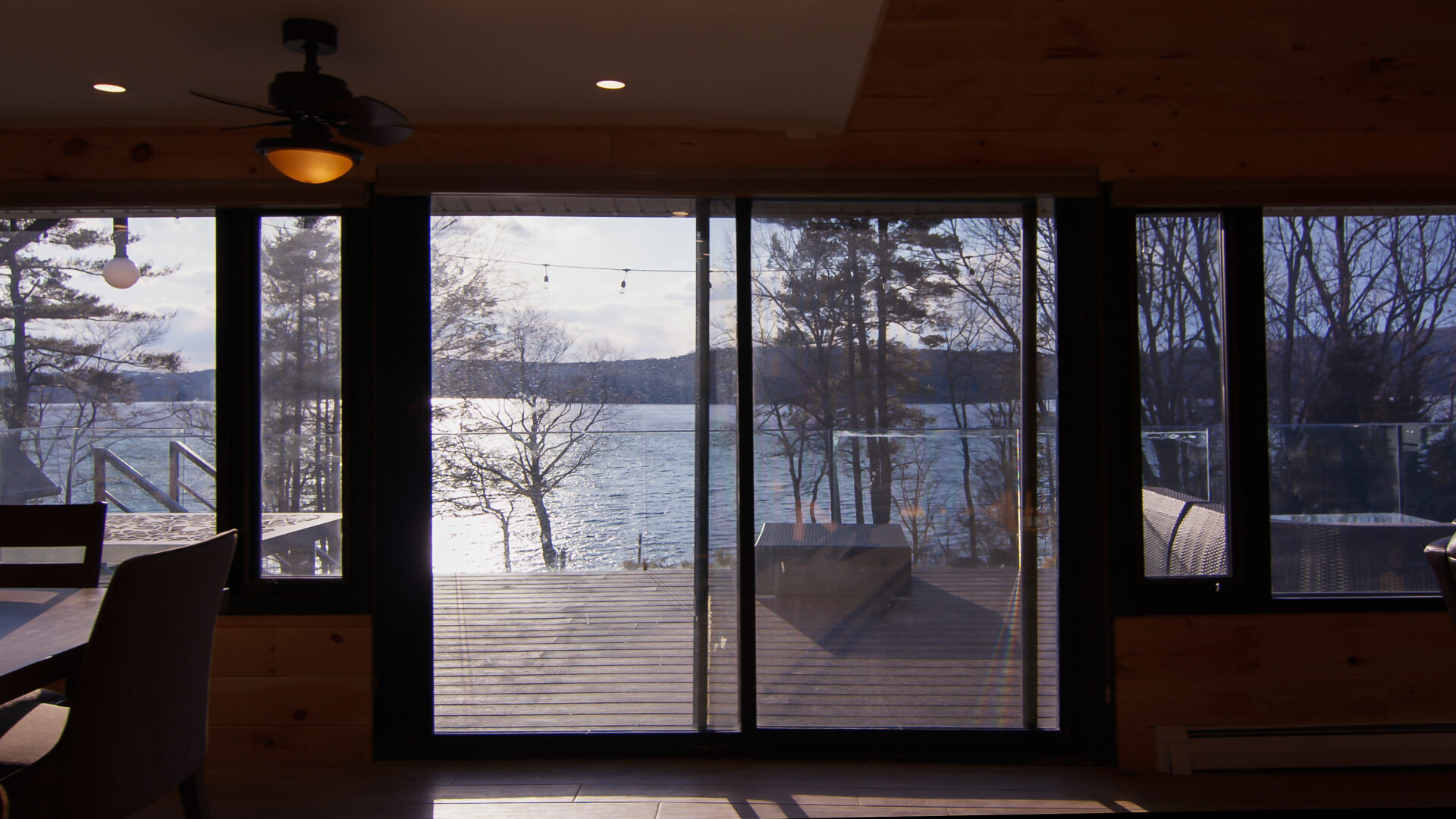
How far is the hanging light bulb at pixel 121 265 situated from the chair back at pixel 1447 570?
13.2ft

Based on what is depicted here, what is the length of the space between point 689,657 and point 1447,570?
86.8 inches

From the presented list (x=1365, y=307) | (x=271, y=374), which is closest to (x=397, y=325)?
(x=271, y=374)

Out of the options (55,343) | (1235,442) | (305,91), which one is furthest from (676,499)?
(55,343)

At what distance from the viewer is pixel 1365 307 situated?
311cm

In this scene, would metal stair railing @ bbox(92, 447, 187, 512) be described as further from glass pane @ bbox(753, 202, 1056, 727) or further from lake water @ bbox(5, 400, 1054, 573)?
glass pane @ bbox(753, 202, 1056, 727)

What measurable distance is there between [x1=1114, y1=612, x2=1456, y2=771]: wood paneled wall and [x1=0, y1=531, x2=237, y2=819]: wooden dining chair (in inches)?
109

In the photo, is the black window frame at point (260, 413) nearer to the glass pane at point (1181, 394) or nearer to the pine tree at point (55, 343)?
the pine tree at point (55, 343)

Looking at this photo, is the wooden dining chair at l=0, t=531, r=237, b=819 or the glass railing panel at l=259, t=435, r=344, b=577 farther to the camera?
the glass railing panel at l=259, t=435, r=344, b=577

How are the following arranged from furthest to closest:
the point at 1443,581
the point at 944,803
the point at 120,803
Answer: the point at 944,803, the point at 1443,581, the point at 120,803

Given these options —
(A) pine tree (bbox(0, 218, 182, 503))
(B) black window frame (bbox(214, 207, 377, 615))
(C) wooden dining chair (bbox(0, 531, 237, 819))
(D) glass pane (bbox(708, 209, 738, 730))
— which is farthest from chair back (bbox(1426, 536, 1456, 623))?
(A) pine tree (bbox(0, 218, 182, 503))

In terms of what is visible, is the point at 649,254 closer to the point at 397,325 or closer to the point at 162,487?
the point at 397,325

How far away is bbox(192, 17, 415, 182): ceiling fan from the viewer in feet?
6.99

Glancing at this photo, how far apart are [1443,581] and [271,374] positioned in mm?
3483

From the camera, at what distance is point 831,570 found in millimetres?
3131
